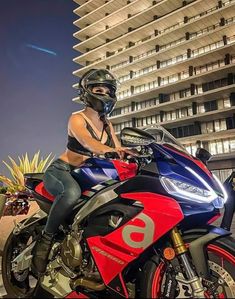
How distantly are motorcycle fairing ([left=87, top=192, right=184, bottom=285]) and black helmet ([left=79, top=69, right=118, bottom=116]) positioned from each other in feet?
3.27

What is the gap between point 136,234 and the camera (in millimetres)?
1984

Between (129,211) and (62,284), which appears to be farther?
(62,284)

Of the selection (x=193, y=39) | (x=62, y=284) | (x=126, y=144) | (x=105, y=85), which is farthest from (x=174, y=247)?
(x=193, y=39)

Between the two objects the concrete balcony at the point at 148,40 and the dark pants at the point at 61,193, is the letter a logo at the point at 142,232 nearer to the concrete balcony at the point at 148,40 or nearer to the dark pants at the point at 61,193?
the dark pants at the point at 61,193

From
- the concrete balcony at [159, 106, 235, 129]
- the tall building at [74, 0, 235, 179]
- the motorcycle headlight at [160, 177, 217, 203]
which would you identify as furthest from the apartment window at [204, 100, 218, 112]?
the motorcycle headlight at [160, 177, 217, 203]

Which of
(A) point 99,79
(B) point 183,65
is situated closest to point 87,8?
(B) point 183,65

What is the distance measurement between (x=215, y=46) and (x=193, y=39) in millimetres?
2740

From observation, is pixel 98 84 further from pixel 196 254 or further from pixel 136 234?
pixel 196 254

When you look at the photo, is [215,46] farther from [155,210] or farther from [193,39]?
[155,210]

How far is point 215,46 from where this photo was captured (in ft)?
114

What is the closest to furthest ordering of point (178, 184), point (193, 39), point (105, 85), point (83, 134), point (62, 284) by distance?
point (178, 184)
point (62, 284)
point (83, 134)
point (105, 85)
point (193, 39)

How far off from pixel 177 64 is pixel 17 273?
35060mm

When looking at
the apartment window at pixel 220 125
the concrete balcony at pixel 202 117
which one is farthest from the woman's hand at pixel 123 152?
the apartment window at pixel 220 125

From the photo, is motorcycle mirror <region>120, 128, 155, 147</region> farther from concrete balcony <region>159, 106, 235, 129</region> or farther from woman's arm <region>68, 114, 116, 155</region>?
concrete balcony <region>159, 106, 235, 129</region>
